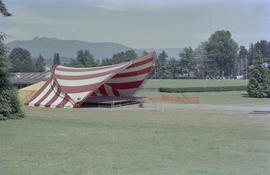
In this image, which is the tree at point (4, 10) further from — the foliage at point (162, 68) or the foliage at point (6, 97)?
the foliage at point (162, 68)

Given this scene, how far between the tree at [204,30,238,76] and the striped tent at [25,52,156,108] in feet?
157

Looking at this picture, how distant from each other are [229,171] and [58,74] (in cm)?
1813

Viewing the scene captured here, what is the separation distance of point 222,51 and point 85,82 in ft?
176

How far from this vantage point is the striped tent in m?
19.4

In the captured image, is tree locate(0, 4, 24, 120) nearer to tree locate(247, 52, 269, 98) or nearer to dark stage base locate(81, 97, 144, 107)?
dark stage base locate(81, 97, 144, 107)

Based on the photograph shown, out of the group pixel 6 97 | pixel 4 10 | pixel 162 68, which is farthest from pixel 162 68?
pixel 4 10

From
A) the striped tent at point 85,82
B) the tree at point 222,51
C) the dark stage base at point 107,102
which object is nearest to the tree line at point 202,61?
the tree at point 222,51

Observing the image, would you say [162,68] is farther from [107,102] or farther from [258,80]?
[107,102]

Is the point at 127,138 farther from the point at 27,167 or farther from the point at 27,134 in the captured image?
the point at 27,167

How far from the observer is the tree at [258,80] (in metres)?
27.2

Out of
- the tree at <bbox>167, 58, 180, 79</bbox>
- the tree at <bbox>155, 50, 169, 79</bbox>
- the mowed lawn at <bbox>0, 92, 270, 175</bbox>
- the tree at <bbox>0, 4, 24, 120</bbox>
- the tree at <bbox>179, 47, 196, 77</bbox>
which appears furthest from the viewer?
the tree at <bbox>155, 50, 169, 79</bbox>

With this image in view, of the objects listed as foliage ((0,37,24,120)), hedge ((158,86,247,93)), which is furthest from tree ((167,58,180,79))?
foliage ((0,37,24,120))

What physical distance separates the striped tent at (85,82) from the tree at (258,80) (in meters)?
9.83

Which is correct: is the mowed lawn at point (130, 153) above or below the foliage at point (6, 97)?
below
